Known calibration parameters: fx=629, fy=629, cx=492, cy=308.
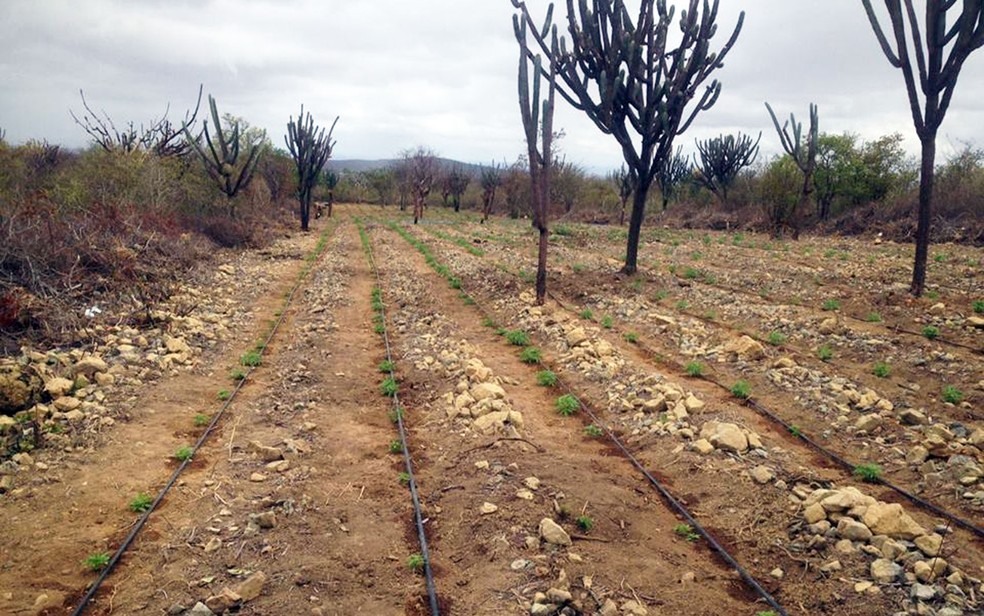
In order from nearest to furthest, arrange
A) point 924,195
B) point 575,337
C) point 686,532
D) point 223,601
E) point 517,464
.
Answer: point 223,601, point 686,532, point 517,464, point 575,337, point 924,195

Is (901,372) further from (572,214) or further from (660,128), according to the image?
(572,214)

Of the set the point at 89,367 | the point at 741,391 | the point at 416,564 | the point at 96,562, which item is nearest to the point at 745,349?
the point at 741,391

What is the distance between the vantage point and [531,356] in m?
9.74

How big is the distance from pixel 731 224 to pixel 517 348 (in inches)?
1054

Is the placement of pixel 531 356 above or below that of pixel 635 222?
below

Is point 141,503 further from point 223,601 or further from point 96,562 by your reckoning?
point 223,601

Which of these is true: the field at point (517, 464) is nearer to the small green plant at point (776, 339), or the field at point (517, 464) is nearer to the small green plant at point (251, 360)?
the small green plant at point (251, 360)

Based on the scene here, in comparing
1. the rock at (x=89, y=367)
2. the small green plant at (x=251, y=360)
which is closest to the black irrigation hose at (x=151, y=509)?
the small green plant at (x=251, y=360)

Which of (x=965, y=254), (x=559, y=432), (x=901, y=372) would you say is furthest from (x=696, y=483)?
(x=965, y=254)

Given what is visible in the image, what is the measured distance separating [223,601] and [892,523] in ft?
15.9

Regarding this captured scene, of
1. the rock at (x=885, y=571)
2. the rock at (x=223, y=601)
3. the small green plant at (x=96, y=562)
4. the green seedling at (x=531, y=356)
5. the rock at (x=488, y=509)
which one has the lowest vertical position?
the small green plant at (x=96, y=562)

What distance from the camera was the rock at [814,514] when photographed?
5.09m

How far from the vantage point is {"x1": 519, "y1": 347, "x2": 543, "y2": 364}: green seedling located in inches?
382

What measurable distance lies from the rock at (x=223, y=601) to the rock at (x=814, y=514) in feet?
14.3
